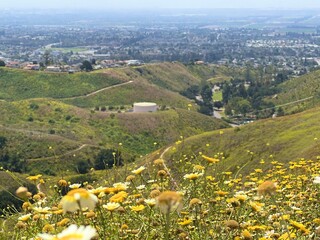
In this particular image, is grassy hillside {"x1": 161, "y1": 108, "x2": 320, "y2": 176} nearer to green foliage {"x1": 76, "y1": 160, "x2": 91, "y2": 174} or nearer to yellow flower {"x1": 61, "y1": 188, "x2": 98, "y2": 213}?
green foliage {"x1": 76, "y1": 160, "x2": 91, "y2": 174}

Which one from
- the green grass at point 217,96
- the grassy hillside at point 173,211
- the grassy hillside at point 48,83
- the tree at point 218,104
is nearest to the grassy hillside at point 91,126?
the grassy hillside at point 48,83

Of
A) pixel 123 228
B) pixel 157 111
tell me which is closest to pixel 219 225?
pixel 123 228

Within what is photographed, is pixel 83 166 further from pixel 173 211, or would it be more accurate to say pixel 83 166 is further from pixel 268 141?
pixel 173 211

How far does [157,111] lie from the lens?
291 feet

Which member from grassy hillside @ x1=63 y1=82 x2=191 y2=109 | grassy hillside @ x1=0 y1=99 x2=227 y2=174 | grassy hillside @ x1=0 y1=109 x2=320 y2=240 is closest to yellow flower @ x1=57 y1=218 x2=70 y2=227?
grassy hillside @ x1=0 y1=109 x2=320 y2=240

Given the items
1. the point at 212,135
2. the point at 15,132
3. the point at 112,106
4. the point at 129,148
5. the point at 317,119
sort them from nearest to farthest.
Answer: the point at 317,119 → the point at 212,135 → the point at 15,132 → the point at 129,148 → the point at 112,106

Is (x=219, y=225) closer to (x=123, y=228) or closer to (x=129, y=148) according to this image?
(x=123, y=228)

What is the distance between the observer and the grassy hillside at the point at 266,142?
104 ft

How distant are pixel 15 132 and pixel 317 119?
42.2m

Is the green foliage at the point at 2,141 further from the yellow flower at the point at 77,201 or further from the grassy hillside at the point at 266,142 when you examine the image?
the yellow flower at the point at 77,201

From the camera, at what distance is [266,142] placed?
38688mm

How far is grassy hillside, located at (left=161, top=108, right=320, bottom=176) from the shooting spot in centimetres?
3159

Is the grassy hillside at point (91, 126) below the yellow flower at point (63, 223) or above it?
below

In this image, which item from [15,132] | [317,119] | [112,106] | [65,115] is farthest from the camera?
[112,106]
